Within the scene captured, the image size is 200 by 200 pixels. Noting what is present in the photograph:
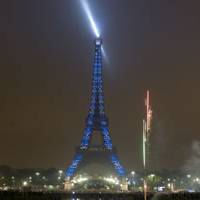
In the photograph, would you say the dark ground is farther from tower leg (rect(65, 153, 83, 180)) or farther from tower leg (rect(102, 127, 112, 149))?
tower leg (rect(65, 153, 83, 180))

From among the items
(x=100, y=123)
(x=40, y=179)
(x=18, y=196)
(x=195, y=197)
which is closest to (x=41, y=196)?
(x=18, y=196)

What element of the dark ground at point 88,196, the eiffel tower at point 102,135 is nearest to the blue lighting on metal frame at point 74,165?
the eiffel tower at point 102,135

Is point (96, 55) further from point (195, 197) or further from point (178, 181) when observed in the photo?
point (195, 197)

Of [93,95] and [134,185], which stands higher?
[93,95]

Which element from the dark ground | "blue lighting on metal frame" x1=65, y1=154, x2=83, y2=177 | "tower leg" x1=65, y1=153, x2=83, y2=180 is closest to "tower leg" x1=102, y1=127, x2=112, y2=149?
"tower leg" x1=65, y1=153, x2=83, y2=180

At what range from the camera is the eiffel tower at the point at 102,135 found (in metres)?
126

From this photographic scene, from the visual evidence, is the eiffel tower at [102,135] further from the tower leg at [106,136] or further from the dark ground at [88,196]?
the dark ground at [88,196]

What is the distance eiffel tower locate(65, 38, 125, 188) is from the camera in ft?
414

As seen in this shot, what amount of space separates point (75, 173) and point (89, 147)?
6.43 m

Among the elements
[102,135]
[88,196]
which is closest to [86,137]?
[102,135]

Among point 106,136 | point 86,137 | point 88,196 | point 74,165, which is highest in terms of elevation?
point 106,136

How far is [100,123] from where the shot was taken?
126188 mm

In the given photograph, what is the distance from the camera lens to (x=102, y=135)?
127m

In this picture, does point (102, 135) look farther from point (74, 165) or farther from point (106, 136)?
point (74, 165)
